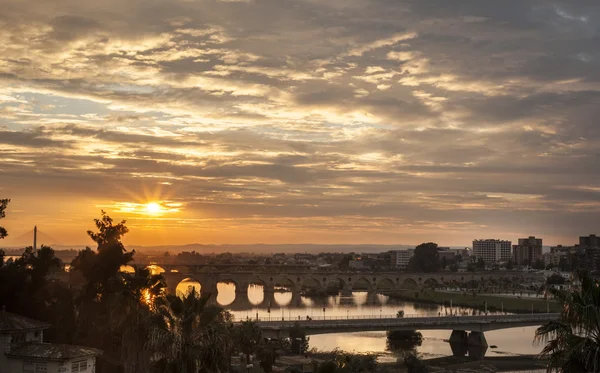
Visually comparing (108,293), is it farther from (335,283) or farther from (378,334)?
(335,283)

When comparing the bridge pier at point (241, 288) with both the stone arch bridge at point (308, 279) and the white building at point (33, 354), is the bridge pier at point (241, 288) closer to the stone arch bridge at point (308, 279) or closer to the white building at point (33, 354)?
the stone arch bridge at point (308, 279)

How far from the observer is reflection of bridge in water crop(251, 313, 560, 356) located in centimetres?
7294

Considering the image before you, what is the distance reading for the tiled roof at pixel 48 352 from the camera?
95.1ft

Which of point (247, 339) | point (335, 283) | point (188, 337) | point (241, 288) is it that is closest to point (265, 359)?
point (247, 339)

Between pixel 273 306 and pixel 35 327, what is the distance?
10185 centimetres

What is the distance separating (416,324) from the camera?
79.3m

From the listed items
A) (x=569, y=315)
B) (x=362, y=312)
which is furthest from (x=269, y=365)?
(x=362, y=312)

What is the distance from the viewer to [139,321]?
30.0 meters

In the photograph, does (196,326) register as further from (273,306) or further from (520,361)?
(273,306)

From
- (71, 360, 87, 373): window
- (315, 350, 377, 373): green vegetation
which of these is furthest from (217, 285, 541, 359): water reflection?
(71, 360, 87, 373): window

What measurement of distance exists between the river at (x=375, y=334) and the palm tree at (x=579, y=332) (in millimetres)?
32103

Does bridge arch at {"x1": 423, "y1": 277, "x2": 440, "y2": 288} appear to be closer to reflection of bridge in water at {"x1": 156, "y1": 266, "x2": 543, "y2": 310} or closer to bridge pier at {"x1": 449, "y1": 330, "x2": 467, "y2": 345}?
reflection of bridge in water at {"x1": 156, "y1": 266, "x2": 543, "y2": 310}

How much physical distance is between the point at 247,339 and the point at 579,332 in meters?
32.6

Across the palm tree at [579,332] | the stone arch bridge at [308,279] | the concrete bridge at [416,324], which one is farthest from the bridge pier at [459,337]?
the stone arch bridge at [308,279]
